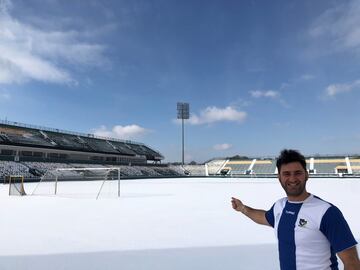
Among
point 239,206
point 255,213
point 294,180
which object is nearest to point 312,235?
point 294,180

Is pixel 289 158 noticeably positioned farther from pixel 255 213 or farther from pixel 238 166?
pixel 238 166

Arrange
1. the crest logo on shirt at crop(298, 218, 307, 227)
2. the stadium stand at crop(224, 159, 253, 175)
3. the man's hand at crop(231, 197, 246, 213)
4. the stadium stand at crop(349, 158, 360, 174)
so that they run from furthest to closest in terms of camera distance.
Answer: the stadium stand at crop(224, 159, 253, 175)
the stadium stand at crop(349, 158, 360, 174)
the man's hand at crop(231, 197, 246, 213)
the crest logo on shirt at crop(298, 218, 307, 227)

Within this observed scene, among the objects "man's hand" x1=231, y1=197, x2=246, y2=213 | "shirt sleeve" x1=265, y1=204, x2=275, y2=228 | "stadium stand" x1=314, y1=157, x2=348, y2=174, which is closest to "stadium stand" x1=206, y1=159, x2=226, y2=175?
"stadium stand" x1=314, y1=157, x2=348, y2=174

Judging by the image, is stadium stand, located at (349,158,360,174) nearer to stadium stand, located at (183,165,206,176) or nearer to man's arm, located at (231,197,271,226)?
stadium stand, located at (183,165,206,176)

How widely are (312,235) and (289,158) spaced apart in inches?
23.3

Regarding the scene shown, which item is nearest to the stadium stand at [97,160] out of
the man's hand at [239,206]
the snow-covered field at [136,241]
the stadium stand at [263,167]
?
the stadium stand at [263,167]

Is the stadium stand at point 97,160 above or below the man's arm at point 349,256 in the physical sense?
above

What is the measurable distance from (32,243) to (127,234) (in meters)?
2.30

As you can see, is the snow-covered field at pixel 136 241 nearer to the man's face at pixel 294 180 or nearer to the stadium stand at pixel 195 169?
the man's face at pixel 294 180

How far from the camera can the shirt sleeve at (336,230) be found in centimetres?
210

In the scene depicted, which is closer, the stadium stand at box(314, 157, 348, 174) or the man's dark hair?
the man's dark hair

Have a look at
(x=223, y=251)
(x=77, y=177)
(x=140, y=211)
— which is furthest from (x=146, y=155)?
(x=223, y=251)

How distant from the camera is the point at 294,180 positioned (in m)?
2.44

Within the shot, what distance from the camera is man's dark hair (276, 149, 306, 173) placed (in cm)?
250
